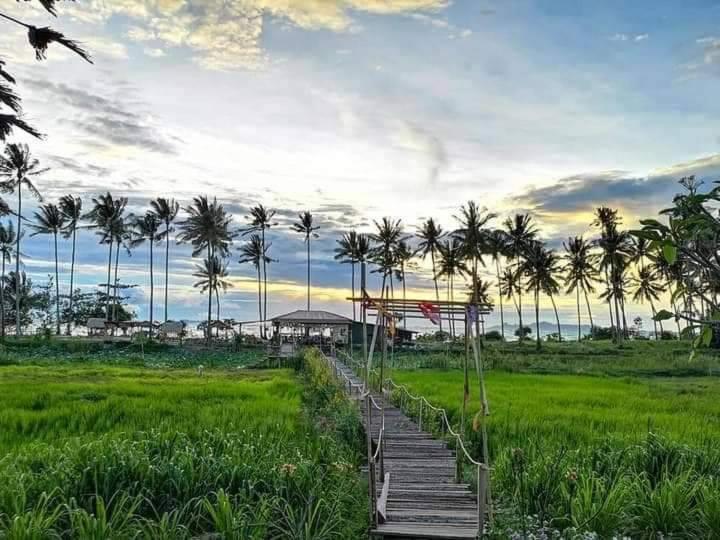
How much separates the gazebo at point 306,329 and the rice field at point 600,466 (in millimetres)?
22269

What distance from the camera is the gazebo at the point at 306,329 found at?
4000cm

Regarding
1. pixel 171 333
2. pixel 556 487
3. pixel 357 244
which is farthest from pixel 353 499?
pixel 357 244

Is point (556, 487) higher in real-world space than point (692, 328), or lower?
lower

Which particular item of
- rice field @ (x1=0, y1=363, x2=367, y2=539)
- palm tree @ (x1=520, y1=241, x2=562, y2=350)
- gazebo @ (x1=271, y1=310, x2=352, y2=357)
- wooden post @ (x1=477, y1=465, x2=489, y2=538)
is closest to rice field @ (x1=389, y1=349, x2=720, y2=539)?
wooden post @ (x1=477, y1=465, x2=489, y2=538)

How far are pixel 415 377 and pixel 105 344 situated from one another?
29484 mm

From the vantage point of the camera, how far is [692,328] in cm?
215

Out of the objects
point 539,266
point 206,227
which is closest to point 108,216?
point 206,227

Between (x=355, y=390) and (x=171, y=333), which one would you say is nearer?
(x=355, y=390)

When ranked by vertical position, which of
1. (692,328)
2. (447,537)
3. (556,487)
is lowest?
(447,537)

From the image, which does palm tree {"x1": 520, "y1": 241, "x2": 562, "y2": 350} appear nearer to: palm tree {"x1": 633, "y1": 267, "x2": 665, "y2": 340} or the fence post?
palm tree {"x1": 633, "y1": 267, "x2": 665, "y2": 340}

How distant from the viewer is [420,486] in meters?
9.11

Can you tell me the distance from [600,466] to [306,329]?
121ft

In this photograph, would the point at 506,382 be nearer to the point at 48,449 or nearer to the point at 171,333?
the point at 48,449

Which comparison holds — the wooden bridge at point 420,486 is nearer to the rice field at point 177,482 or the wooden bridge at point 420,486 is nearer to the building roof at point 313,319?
the rice field at point 177,482
